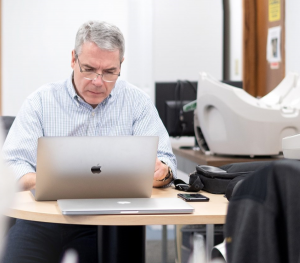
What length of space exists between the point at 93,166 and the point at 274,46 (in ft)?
8.42

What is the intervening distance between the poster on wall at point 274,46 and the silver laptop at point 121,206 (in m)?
2.39

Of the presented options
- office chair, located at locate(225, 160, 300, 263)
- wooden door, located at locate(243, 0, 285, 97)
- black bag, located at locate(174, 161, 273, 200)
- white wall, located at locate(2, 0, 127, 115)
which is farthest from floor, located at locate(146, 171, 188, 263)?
office chair, located at locate(225, 160, 300, 263)

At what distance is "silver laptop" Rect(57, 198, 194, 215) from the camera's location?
48.3 inches

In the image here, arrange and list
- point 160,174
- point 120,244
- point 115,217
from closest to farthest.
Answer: point 115,217 < point 120,244 < point 160,174

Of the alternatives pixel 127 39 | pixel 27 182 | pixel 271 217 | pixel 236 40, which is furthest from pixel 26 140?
pixel 127 39

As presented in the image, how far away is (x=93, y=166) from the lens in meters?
1.34

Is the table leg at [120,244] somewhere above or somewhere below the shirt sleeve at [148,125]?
below

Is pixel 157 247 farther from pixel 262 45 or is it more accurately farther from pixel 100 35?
pixel 100 35

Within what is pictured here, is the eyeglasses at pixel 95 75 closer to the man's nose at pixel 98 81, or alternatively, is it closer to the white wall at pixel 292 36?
the man's nose at pixel 98 81

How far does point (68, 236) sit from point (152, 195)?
0.36 meters

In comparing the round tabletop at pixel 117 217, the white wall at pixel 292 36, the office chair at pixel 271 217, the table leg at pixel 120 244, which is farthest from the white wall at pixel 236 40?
the office chair at pixel 271 217

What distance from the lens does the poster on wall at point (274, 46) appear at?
11.5ft

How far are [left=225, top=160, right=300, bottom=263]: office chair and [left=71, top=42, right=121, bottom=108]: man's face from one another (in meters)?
1.35

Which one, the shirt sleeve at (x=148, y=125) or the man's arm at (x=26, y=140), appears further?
the shirt sleeve at (x=148, y=125)
